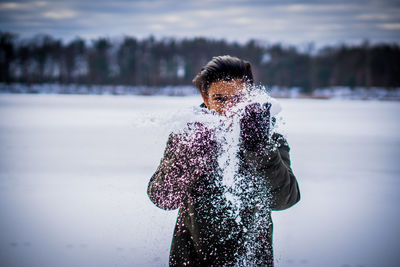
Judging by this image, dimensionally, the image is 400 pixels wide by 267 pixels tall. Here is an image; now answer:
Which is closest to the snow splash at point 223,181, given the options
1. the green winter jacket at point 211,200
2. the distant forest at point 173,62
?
the green winter jacket at point 211,200

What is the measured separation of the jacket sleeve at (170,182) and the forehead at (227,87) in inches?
6.7

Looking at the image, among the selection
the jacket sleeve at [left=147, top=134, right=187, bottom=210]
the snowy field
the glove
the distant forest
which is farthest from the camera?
the distant forest

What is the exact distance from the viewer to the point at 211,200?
3.00 feet

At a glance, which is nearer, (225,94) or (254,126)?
(254,126)

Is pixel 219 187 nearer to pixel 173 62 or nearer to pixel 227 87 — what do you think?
pixel 227 87

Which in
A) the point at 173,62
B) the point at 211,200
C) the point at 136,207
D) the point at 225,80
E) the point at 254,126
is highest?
the point at 173,62

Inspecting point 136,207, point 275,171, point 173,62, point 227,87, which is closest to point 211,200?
point 275,171

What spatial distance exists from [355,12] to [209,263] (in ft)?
86.8

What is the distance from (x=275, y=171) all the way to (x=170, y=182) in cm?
28

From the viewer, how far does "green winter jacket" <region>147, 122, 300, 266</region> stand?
33.8 inches

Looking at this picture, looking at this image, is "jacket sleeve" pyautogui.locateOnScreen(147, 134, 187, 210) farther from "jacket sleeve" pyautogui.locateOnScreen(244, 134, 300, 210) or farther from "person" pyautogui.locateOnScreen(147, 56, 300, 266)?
"jacket sleeve" pyautogui.locateOnScreen(244, 134, 300, 210)

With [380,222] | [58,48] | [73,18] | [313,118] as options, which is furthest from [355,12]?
[58,48]

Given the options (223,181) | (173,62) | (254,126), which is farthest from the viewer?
(173,62)

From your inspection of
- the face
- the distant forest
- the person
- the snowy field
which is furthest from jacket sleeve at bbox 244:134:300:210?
the distant forest
